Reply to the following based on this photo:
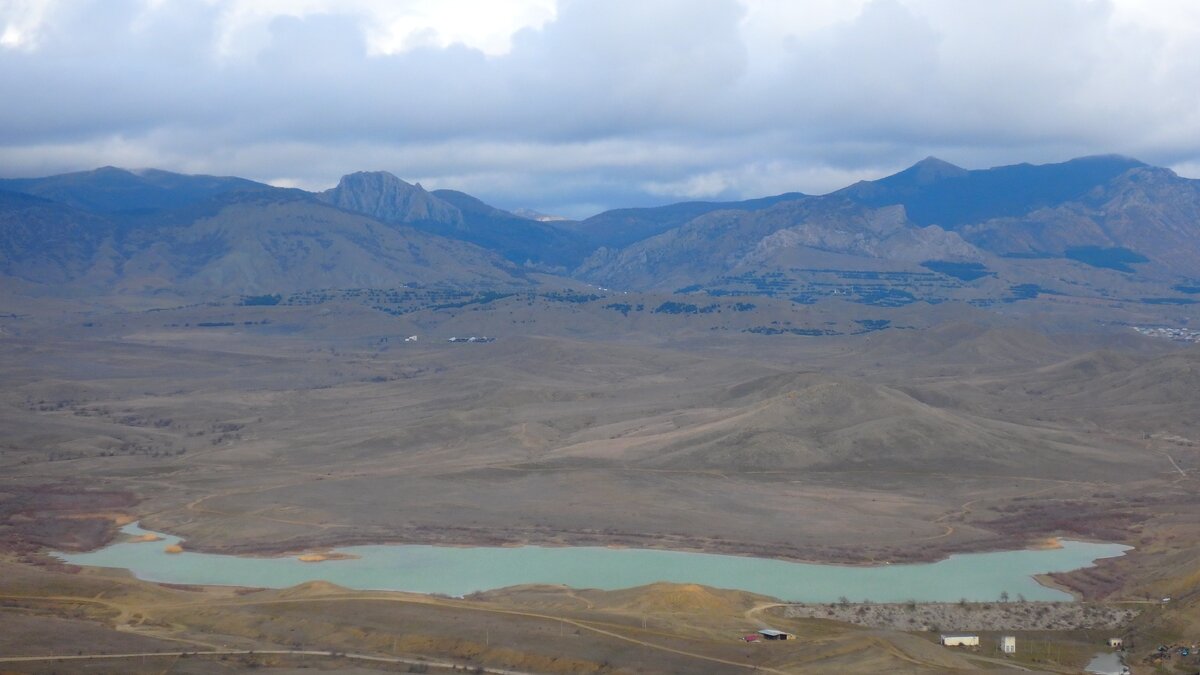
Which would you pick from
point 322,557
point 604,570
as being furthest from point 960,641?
point 322,557

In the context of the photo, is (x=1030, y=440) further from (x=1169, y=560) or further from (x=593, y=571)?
(x=593, y=571)

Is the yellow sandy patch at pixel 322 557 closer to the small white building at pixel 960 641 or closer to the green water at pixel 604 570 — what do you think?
the green water at pixel 604 570

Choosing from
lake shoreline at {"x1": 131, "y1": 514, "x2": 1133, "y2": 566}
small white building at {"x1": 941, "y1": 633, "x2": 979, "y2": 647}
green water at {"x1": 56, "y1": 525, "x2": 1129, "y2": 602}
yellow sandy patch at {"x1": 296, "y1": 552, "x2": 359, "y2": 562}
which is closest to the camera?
small white building at {"x1": 941, "y1": 633, "x2": 979, "y2": 647}

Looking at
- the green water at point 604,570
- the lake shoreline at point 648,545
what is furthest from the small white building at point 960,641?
the lake shoreline at point 648,545

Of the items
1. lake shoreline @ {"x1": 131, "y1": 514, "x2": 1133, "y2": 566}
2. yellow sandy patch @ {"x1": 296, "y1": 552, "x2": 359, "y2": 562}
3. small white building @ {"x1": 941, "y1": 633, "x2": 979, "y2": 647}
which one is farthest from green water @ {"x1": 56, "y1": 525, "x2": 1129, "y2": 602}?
small white building @ {"x1": 941, "y1": 633, "x2": 979, "y2": 647}

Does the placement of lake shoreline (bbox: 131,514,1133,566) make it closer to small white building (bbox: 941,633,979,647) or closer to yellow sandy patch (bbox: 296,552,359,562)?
yellow sandy patch (bbox: 296,552,359,562)

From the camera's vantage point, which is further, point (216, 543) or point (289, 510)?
point (289, 510)

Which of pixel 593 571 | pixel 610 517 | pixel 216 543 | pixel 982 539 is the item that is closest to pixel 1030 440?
pixel 982 539

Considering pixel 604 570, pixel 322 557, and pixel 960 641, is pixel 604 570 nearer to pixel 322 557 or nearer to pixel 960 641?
pixel 322 557
